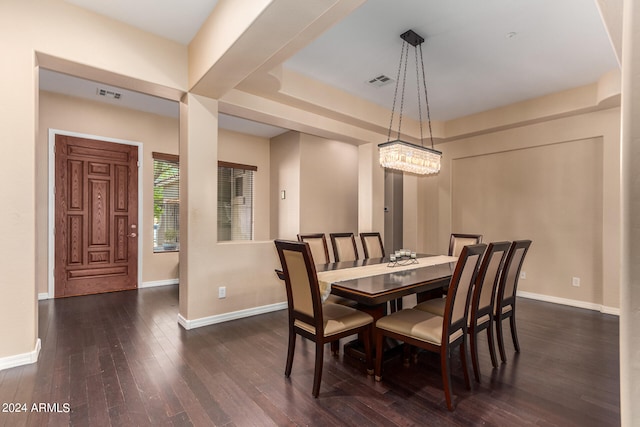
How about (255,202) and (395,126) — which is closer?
(395,126)

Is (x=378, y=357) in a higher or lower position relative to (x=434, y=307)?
lower

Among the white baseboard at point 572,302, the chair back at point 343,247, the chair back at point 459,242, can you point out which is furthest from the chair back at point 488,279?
the white baseboard at point 572,302

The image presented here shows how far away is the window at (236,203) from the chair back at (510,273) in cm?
499

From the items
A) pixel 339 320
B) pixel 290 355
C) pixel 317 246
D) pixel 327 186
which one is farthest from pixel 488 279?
pixel 327 186

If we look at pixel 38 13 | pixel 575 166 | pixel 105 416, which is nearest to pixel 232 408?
pixel 105 416

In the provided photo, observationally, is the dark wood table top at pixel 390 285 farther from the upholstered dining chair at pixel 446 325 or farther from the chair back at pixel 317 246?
the chair back at pixel 317 246

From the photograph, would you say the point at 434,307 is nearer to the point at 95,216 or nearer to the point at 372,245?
the point at 372,245

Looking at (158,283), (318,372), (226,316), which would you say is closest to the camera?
(318,372)

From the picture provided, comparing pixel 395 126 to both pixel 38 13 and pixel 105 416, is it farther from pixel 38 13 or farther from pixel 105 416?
pixel 105 416

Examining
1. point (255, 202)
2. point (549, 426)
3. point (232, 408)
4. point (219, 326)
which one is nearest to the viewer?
point (549, 426)

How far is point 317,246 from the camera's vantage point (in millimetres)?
3639

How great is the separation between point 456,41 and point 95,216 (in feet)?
18.0

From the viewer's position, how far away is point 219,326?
3547mm

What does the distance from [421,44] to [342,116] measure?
5.14ft
